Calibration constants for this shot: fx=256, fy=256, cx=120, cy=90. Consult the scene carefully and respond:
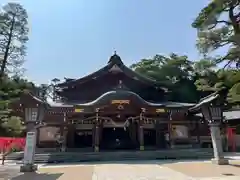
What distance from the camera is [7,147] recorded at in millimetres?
20703

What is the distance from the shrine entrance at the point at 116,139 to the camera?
20.8 metres

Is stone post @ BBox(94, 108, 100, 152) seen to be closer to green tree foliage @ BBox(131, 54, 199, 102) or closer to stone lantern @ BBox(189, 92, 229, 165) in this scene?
stone lantern @ BBox(189, 92, 229, 165)

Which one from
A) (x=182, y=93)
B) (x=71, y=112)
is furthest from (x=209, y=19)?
(x=182, y=93)

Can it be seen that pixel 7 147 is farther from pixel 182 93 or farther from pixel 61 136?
pixel 182 93

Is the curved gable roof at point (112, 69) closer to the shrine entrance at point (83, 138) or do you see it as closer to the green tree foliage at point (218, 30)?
the shrine entrance at point (83, 138)

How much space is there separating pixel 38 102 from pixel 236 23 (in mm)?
8992

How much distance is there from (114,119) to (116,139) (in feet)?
6.72

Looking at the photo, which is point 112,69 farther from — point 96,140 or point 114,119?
point 96,140

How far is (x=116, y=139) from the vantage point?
69.8 ft

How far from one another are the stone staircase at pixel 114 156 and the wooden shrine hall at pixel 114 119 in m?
1.24

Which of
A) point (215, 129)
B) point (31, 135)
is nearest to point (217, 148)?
point (215, 129)

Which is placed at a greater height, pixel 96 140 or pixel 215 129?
pixel 215 129

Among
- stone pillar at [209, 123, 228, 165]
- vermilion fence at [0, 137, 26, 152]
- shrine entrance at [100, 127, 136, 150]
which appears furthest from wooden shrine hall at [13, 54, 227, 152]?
stone pillar at [209, 123, 228, 165]

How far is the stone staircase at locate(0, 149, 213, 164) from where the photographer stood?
1659 centimetres
